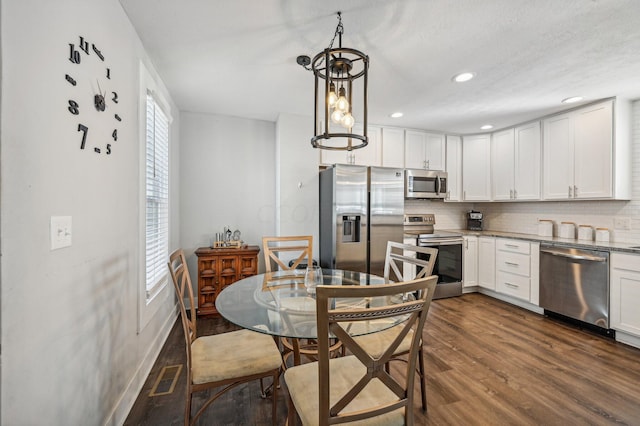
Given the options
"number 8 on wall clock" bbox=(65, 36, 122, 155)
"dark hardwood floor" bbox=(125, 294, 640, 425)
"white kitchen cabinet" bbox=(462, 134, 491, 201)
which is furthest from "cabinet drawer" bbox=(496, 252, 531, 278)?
"number 8 on wall clock" bbox=(65, 36, 122, 155)

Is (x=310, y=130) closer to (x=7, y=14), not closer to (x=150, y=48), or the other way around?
(x=150, y=48)

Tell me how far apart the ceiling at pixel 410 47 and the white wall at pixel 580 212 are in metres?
0.87

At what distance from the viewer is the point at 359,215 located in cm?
349

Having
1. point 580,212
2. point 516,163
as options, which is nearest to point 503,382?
point 580,212

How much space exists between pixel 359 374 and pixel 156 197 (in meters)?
2.29

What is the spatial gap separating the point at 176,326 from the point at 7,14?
2993 millimetres

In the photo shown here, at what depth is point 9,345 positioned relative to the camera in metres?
0.89

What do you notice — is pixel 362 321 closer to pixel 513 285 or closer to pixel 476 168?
pixel 513 285

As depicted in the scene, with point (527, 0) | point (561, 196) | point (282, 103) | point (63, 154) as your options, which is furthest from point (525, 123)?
point (63, 154)

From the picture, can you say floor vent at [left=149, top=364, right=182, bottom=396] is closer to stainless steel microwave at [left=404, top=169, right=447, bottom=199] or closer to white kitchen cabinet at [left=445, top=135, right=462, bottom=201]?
stainless steel microwave at [left=404, top=169, right=447, bottom=199]

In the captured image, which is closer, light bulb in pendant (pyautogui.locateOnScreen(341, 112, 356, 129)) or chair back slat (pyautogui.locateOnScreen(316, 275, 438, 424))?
chair back slat (pyautogui.locateOnScreen(316, 275, 438, 424))

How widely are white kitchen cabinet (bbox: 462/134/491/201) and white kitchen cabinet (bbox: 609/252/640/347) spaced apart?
1.92m

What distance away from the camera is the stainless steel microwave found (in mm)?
4148

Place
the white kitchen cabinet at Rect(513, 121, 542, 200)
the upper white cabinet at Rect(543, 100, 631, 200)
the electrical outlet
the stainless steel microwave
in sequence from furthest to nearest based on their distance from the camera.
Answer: the stainless steel microwave
the white kitchen cabinet at Rect(513, 121, 542, 200)
the electrical outlet
the upper white cabinet at Rect(543, 100, 631, 200)
